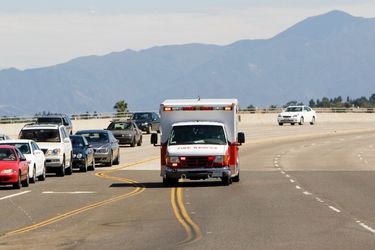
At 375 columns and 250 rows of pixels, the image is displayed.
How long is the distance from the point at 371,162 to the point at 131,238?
3478cm

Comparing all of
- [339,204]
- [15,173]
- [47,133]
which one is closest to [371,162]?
[47,133]

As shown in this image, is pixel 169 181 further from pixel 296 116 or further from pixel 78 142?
pixel 296 116

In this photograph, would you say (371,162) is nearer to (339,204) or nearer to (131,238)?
(339,204)

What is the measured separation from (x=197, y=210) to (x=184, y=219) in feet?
7.94

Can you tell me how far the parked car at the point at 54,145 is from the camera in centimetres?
4106

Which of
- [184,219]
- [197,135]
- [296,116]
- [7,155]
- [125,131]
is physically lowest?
[184,219]

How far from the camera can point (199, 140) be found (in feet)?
111

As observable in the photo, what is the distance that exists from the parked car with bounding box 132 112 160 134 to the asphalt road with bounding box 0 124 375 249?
122 ft

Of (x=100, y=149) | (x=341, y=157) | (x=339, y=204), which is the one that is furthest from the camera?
(x=341, y=157)

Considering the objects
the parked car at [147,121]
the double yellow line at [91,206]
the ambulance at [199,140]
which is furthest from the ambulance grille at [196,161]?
→ the parked car at [147,121]

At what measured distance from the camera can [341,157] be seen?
56.8m

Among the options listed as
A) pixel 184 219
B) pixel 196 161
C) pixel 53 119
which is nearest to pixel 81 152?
pixel 196 161

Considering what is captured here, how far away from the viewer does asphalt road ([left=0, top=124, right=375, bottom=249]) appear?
60.0 feet

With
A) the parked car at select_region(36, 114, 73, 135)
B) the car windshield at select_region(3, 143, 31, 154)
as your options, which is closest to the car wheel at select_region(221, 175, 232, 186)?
the car windshield at select_region(3, 143, 31, 154)
